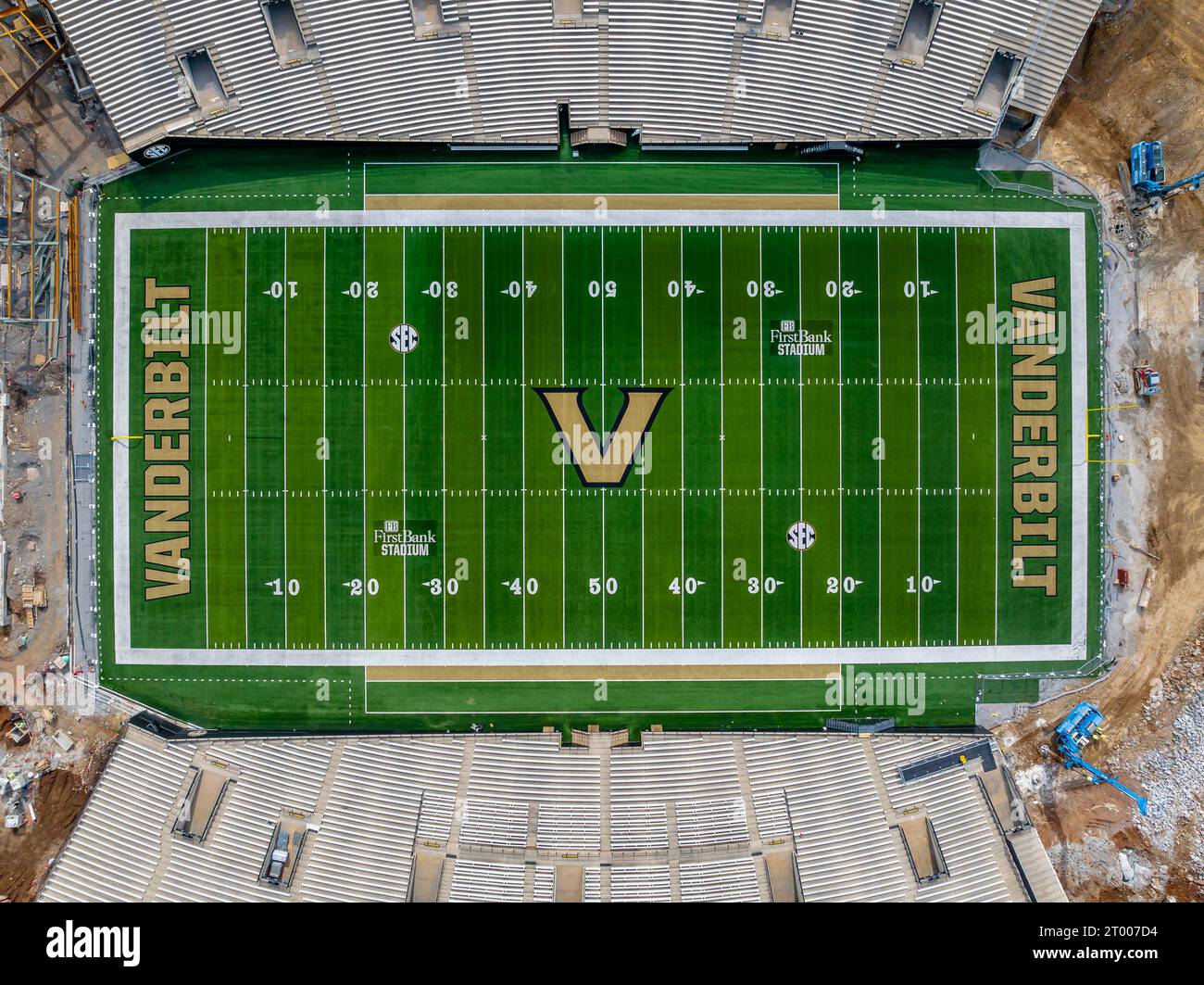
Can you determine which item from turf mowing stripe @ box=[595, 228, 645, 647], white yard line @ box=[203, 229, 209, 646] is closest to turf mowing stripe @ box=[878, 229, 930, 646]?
turf mowing stripe @ box=[595, 228, 645, 647]

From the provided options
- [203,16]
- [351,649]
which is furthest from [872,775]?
[203,16]

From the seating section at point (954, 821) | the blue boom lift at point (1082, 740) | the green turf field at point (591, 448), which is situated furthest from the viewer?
the green turf field at point (591, 448)

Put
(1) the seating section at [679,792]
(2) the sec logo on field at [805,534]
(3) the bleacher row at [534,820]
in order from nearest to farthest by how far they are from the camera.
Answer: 1. (3) the bleacher row at [534,820]
2. (1) the seating section at [679,792]
3. (2) the sec logo on field at [805,534]

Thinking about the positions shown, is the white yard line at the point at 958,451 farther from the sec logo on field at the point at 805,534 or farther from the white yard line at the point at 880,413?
the sec logo on field at the point at 805,534

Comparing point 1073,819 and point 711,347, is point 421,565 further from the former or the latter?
point 1073,819

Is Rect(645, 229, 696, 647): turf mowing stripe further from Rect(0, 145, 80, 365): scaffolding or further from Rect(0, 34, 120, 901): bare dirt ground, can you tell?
Rect(0, 145, 80, 365): scaffolding

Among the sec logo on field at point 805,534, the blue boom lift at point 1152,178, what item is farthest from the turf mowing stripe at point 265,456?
the blue boom lift at point 1152,178
